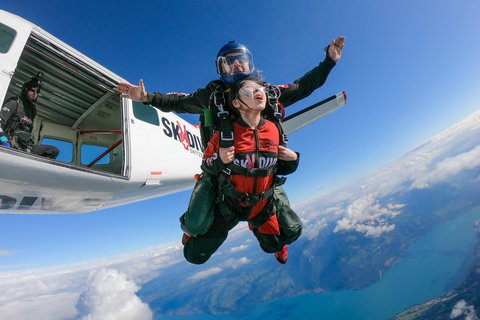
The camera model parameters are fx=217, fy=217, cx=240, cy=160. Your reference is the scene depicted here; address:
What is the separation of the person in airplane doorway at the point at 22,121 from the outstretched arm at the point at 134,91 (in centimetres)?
276

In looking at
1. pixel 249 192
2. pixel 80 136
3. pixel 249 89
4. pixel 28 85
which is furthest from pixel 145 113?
pixel 249 192

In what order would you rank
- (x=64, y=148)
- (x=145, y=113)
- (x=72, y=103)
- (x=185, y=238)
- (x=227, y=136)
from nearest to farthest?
1. (x=227, y=136)
2. (x=185, y=238)
3. (x=145, y=113)
4. (x=72, y=103)
5. (x=64, y=148)

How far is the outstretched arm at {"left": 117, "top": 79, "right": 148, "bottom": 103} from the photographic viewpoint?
6.33ft

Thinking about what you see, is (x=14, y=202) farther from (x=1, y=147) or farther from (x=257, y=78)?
(x=257, y=78)

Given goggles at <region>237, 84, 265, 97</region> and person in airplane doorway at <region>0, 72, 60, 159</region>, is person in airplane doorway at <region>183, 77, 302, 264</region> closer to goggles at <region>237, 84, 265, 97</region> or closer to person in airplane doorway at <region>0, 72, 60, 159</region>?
goggles at <region>237, 84, 265, 97</region>

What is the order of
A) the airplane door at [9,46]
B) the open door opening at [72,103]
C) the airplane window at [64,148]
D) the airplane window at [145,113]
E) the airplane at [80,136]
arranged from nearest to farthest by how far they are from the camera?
the airplane door at [9,46]
the airplane at [80,136]
the open door opening at [72,103]
the airplane window at [145,113]
the airplane window at [64,148]

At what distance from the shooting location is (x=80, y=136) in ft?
23.9

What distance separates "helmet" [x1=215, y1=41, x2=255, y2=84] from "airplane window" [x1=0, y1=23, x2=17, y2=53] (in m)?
3.38

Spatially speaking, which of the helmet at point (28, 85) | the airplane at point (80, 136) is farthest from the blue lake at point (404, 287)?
the helmet at point (28, 85)

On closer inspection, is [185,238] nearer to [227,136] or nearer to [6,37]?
[227,136]

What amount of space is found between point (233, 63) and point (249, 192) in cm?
111

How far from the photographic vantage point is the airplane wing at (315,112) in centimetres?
325

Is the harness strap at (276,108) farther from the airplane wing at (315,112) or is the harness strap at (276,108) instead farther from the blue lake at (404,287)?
the blue lake at (404,287)

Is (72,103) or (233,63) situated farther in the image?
(72,103)
